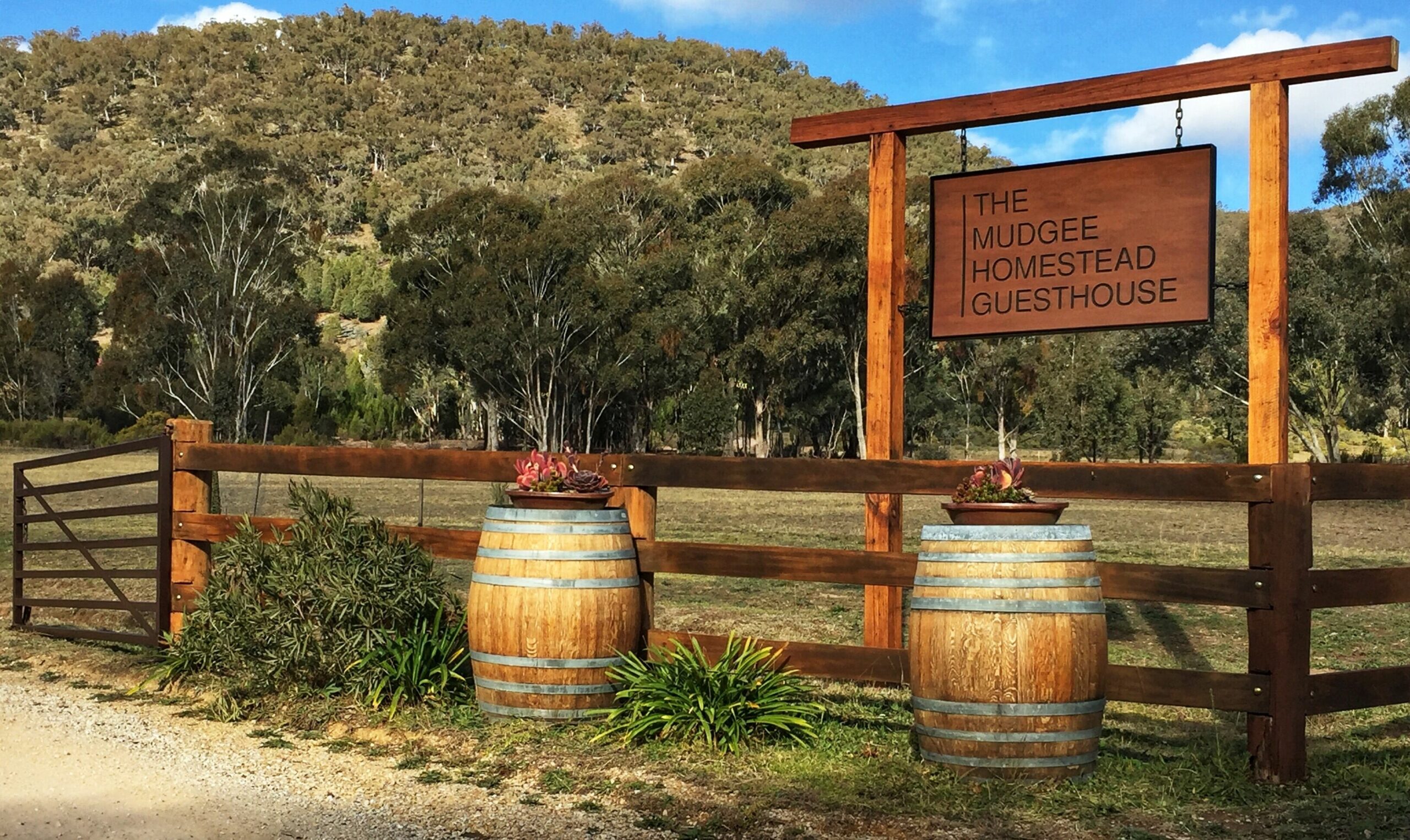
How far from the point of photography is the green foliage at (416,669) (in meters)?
6.90

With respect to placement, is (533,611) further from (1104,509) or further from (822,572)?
(1104,509)

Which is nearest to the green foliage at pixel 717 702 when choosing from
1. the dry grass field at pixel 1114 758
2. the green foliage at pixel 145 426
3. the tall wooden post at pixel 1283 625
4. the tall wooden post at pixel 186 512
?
the dry grass field at pixel 1114 758

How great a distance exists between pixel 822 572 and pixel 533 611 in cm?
135

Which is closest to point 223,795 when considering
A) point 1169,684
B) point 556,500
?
point 556,500

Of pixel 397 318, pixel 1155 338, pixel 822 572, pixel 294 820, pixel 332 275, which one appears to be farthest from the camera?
pixel 332 275

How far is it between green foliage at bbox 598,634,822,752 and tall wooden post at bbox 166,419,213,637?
3464mm

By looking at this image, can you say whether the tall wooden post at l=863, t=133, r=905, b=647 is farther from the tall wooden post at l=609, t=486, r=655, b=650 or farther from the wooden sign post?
the tall wooden post at l=609, t=486, r=655, b=650

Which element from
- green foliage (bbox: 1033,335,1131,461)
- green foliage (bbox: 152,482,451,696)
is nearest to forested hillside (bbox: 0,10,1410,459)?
green foliage (bbox: 1033,335,1131,461)

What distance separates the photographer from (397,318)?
2029 inches

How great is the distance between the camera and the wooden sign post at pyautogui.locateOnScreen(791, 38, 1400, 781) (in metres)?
5.59

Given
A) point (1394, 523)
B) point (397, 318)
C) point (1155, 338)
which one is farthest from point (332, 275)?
point (1394, 523)

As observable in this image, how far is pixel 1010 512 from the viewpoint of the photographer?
217 inches

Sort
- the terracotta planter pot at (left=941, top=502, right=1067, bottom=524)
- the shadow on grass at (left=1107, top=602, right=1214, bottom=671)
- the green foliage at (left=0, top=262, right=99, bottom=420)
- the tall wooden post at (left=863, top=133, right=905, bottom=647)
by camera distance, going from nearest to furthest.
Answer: the terracotta planter pot at (left=941, top=502, right=1067, bottom=524) < the tall wooden post at (left=863, top=133, right=905, bottom=647) < the shadow on grass at (left=1107, top=602, right=1214, bottom=671) < the green foliage at (left=0, top=262, right=99, bottom=420)

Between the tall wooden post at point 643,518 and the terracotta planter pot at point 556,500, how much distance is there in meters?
0.25
